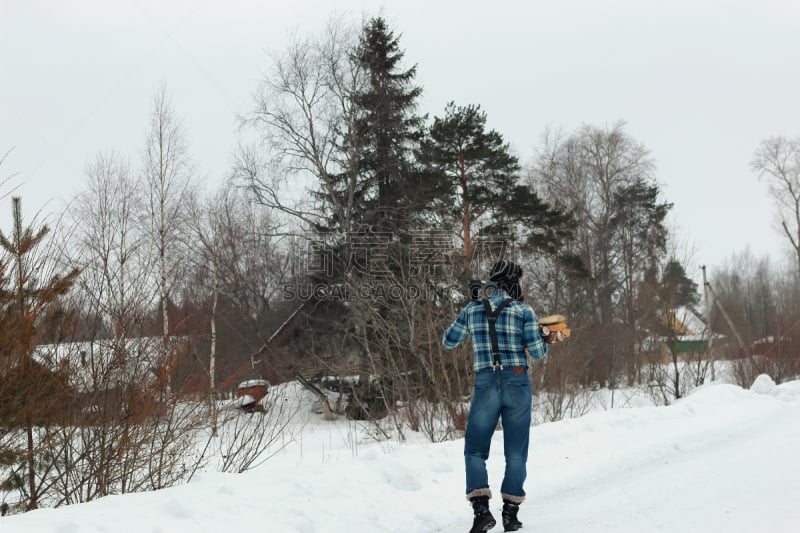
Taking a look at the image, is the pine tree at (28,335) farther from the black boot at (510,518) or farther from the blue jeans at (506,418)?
the black boot at (510,518)

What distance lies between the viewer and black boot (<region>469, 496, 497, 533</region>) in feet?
14.9

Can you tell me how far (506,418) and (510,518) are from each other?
71 centimetres

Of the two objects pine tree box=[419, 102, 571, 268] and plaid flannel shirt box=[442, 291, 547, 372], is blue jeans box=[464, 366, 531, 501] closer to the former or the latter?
plaid flannel shirt box=[442, 291, 547, 372]

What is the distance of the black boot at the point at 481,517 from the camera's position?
4543 millimetres

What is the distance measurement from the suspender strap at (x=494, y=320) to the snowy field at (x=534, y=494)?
130cm

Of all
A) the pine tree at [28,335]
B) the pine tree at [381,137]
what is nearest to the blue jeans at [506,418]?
the pine tree at [28,335]

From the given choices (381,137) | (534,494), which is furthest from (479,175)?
(534,494)

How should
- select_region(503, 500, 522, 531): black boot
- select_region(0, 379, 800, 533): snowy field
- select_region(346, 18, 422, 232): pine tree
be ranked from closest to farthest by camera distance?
select_region(0, 379, 800, 533): snowy field → select_region(503, 500, 522, 531): black boot → select_region(346, 18, 422, 232): pine tree

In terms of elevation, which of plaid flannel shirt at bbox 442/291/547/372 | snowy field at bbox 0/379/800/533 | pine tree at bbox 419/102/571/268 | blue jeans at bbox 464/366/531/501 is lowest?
snowy field at bbox 0/379/800/533

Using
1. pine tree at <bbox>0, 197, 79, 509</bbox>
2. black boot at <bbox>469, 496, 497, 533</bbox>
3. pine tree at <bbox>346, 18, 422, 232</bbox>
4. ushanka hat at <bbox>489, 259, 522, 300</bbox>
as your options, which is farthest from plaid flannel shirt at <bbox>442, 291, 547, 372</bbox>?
pine tree at <bbox>346, 18, 422, 232</bbox>

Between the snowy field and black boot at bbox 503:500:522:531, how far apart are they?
0.16 meters

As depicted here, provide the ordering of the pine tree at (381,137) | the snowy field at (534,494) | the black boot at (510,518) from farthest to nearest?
the pine tree at (381,137)
the black boot at (510,518)
the snowy field at (534,494)

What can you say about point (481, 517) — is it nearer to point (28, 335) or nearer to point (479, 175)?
point (28, 335)

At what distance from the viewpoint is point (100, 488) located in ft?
18.7
